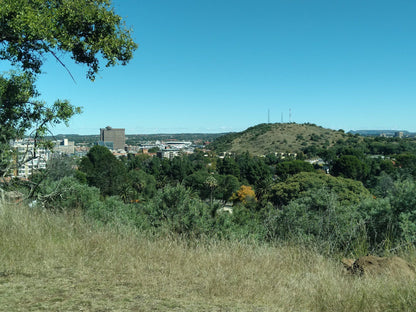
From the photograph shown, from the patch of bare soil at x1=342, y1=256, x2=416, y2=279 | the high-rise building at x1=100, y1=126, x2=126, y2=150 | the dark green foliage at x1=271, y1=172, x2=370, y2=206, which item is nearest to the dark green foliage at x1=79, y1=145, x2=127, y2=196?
the dark green foliage at x1=271, y1=172, x2=370, y2=206

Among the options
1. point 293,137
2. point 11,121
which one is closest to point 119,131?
point 293,137

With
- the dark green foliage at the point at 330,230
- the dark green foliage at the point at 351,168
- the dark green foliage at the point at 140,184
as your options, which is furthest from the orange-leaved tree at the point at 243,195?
the dark green foliage at the point at 330,230

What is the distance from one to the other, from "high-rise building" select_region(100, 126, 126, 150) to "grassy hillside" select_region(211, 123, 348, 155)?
66.0m

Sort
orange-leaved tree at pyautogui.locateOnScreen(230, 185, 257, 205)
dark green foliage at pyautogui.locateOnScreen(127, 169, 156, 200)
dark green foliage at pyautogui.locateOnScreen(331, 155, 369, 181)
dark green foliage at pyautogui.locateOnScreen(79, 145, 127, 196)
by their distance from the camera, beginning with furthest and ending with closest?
dark green foliage at pyautogui.locateOnScreen(331, 155, 369, 181) < orange-leaved tree at pyautogui.locateOnScreen(230, 185, 257, 205) < dark green foliage at pyautogui.locateOnScreen(127, 169, 156, 200) < dark green foliage at pyautogui.locateOnScreen(79, 145, 127, 196)

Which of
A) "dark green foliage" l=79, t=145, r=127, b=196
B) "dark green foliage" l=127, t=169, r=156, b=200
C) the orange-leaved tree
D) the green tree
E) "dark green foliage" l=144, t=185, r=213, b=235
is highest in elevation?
the green tree

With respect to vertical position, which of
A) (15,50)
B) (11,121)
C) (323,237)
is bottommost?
(323,237)

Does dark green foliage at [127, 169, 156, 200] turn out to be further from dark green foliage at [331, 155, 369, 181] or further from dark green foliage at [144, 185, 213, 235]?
dark green foliage at [144, 185, 213, 235]

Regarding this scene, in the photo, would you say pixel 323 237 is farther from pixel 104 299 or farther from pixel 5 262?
pixel 5 262

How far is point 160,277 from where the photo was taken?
3.36 meters

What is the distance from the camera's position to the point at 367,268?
3.73 metres

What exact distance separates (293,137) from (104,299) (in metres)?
121

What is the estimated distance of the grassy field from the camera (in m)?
2.83

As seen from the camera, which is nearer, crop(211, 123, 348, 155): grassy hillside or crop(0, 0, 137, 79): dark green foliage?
crop(0, 0, 137, 79): dark green foliage

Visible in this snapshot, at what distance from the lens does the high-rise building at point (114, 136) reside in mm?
182837
